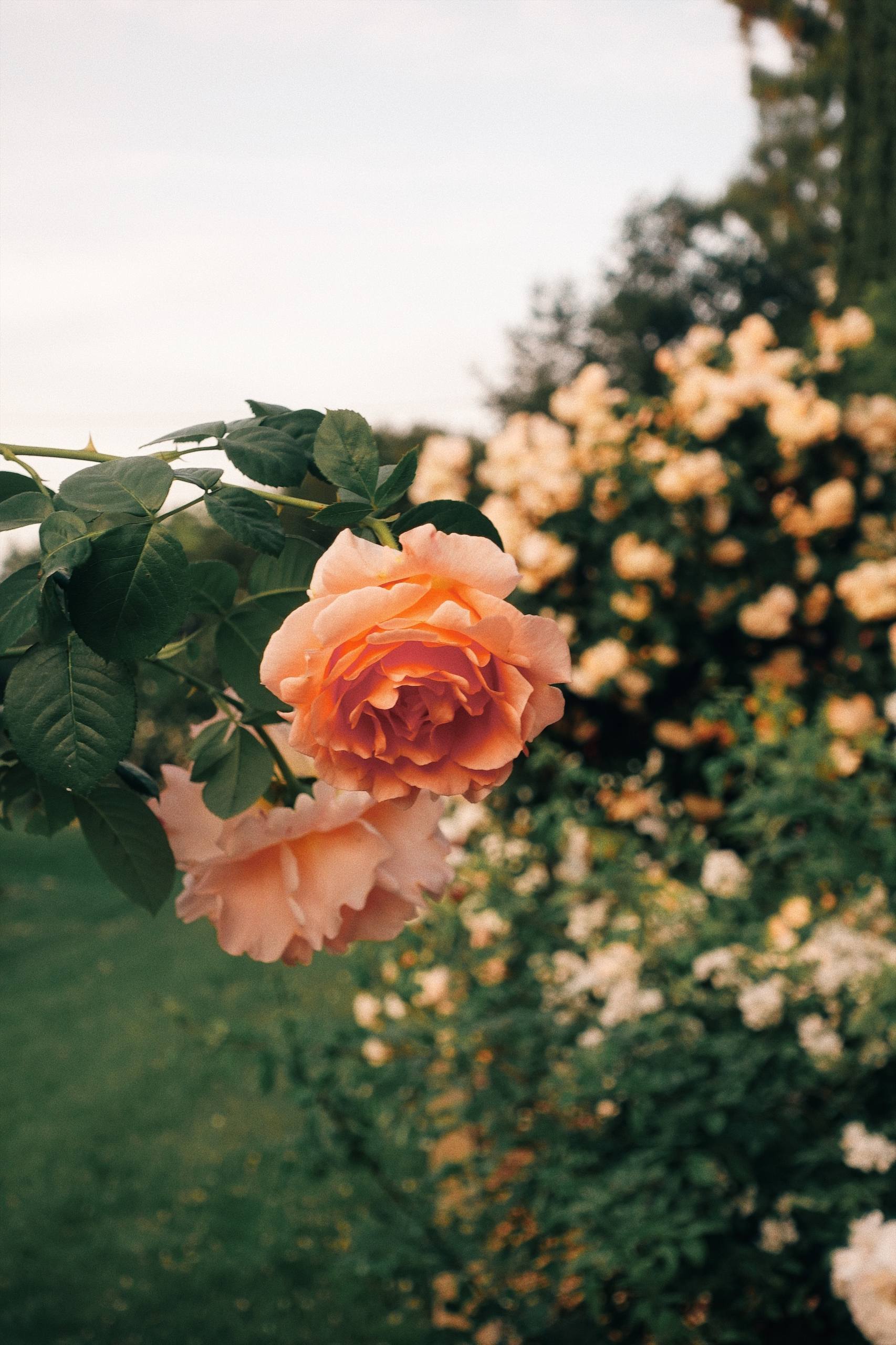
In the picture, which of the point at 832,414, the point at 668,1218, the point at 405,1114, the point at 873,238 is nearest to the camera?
the point at 668,1218

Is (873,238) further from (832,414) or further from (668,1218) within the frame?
(668,1218)

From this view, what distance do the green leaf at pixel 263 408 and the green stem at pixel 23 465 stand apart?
156 millimetres

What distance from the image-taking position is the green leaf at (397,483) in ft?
1.87

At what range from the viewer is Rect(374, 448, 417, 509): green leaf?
57 cm

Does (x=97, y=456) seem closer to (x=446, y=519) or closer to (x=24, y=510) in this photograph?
(x=24, y=510)

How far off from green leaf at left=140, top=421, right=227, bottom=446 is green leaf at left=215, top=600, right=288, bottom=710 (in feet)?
0.35

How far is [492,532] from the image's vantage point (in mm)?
613

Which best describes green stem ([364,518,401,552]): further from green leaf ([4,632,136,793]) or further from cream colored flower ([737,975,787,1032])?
cream colored flower ([737,975,787,1032])

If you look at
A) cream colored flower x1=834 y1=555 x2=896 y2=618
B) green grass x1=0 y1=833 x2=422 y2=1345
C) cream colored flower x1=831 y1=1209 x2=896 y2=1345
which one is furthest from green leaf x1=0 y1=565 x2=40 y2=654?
cream colored flower x1=834 y1=555 x2=896 y2=618

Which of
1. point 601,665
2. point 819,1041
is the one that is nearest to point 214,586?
point 819,1041

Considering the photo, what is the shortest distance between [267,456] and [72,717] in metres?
0.19

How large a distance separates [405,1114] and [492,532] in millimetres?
1934

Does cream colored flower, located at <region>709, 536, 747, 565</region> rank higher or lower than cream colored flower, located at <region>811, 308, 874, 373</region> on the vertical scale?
lower

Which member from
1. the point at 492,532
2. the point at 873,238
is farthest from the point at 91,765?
the point at 873,238
